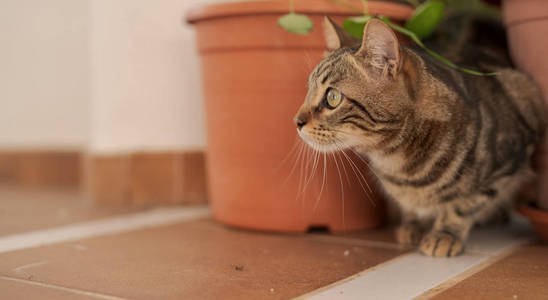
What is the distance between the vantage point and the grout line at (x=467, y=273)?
1.04m

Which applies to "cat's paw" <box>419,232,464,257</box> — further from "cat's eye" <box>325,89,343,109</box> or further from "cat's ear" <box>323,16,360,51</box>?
"cat's ear" <box>323,16,360,51</box>

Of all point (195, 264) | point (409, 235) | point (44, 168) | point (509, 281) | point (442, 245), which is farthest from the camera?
point (44, 168)

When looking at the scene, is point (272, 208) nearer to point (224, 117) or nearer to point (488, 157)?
point (224, 117)

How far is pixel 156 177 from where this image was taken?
2.06 meters

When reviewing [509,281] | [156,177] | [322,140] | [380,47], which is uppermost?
[380,47]

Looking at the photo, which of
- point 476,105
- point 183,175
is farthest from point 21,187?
point 476,105

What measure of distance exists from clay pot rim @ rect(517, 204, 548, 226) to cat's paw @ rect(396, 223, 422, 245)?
0.92 ft

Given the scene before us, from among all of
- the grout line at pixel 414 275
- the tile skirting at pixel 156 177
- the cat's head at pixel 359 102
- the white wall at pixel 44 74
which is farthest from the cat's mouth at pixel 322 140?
the white wall at pixel 44 74

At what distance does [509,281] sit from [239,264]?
1.88ft

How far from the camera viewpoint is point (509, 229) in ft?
5.69

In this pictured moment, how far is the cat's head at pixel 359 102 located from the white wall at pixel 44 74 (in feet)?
5.48

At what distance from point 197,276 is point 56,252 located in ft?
1.36

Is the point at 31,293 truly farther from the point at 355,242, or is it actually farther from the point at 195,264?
the point at 355,242

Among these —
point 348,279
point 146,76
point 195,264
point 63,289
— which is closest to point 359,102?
point 348,279
